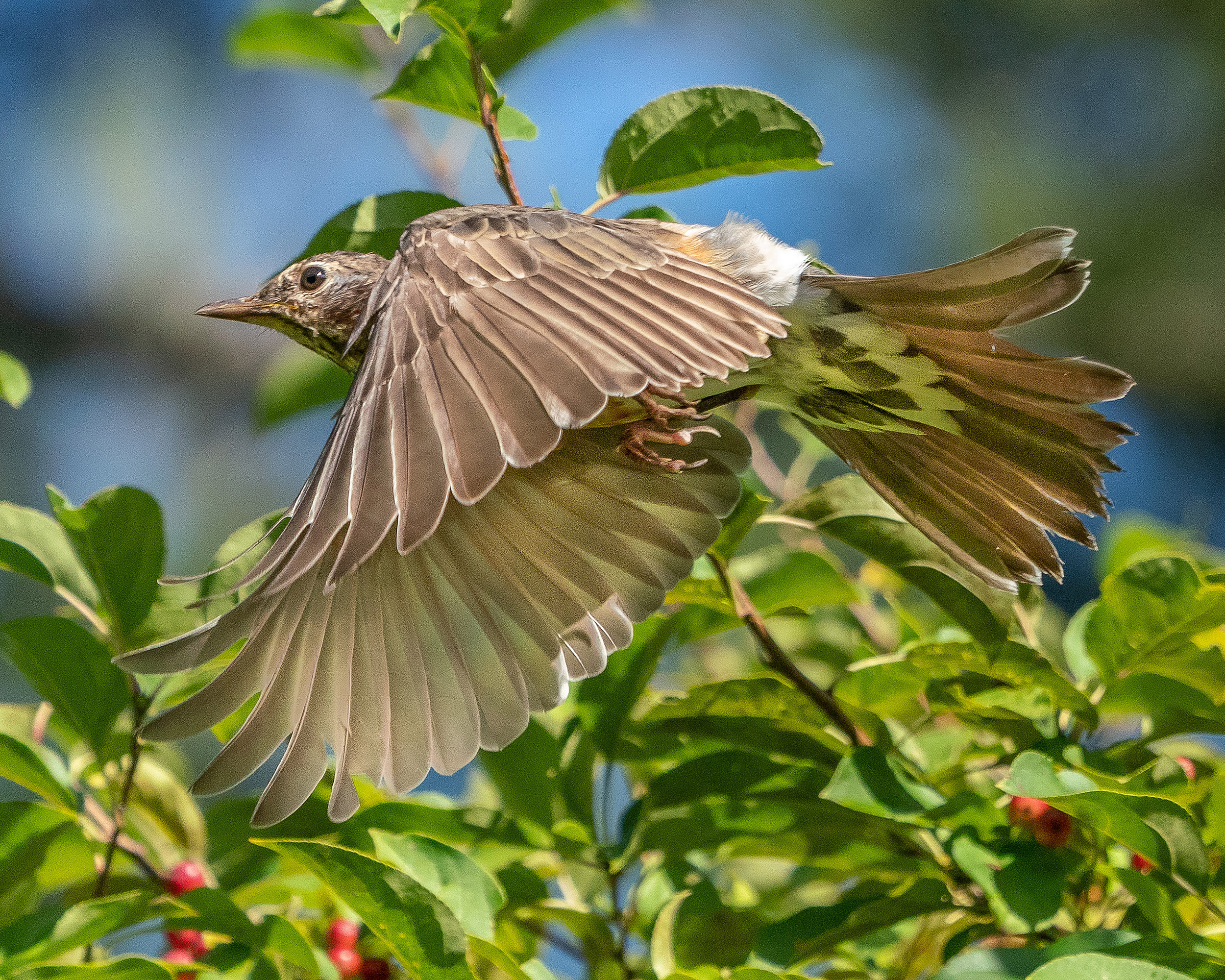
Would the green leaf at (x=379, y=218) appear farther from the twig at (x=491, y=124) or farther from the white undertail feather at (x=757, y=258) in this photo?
the white undertail feather at (x=757, y=258)

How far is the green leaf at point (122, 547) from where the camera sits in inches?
67.6

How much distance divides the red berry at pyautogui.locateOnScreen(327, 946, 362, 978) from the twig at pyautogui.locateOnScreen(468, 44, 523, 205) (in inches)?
44.3

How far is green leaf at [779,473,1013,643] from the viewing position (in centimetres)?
170

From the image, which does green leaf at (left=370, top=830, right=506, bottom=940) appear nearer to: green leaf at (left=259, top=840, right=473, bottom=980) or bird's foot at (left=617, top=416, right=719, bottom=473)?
green leaf at (left=259, top=840, right=473, bottom=980)

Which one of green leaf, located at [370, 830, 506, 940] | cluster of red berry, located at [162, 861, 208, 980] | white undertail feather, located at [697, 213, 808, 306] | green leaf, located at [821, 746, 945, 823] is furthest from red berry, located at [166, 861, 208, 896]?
white undertail feather, located at [697, 213, 808, 306]

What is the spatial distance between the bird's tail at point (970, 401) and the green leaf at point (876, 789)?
0.35 m

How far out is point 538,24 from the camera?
2.02m

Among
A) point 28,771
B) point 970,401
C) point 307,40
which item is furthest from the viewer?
point 307,40

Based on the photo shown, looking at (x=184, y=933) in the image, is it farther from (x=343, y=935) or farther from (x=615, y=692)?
(x=615, y=692)

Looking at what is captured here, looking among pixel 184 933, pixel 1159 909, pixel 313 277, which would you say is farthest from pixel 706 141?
pixel 184 933

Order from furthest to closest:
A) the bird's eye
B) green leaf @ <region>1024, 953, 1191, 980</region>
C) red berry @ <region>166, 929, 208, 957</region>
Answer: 1. the bird's eye
2. red berry @ <region>166, 929, 208, 957</region>
3. green leaf @ <region>1024, 953, 1191, 980</region>

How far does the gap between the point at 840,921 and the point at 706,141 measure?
3.58 ft

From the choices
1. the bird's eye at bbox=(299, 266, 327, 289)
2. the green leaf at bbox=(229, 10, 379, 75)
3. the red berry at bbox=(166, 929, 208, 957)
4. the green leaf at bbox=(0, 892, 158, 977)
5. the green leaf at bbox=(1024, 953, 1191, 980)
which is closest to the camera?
the green leaf at bbox=(1024, 953, 1191, 980)

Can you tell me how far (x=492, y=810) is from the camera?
1768 mm
